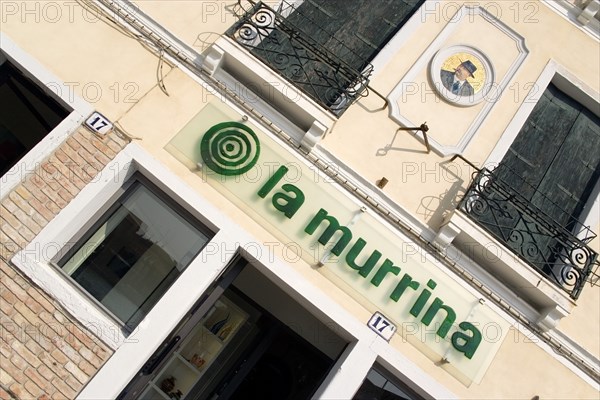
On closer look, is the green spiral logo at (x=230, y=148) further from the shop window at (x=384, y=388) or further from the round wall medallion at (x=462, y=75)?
the shop window at (x=384, y=388)

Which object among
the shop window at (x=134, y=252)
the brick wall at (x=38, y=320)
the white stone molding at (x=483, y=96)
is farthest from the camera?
the white stone molding at (x=483, y=96)

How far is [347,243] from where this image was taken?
830 centimetres

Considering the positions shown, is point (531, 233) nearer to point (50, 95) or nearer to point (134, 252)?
point (134, 252)

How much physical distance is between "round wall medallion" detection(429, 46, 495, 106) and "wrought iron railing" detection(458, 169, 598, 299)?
143cm

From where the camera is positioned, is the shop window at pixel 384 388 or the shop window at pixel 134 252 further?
the shop window at pixel 384 388

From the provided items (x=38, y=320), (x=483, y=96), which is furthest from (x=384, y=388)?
(x=483, y=96)

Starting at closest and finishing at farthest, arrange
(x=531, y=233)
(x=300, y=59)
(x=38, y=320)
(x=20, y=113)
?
(x=38, y=320) < (x=531, y=233) < (x=300, y=59) < (x=20, y=113)

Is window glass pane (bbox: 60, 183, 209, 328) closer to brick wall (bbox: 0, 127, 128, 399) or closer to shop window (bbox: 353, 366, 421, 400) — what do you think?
brick wall (bbox: 0, 127, 128, 399)

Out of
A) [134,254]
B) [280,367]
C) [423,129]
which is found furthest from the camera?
[280,367]

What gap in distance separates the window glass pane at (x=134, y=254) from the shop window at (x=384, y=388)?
3189mm

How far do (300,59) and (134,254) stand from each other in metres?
4.23

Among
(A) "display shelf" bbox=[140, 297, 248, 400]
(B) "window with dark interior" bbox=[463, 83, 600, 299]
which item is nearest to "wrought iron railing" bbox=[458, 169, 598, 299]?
(B) "window with dark interior" bbox=[463, 83, 600, 299]

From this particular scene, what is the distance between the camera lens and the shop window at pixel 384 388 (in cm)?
818

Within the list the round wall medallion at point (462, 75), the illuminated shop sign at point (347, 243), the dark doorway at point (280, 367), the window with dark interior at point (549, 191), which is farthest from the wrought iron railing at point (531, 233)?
the dark doorway at point (280, 367)
